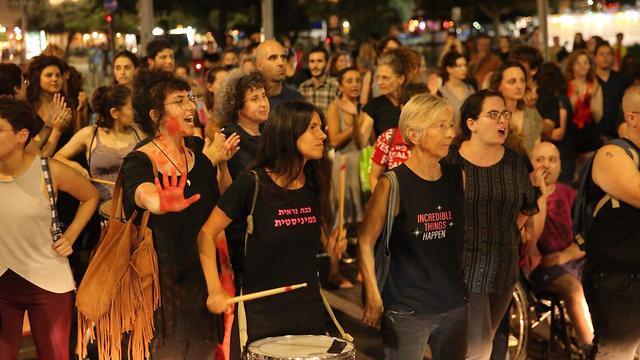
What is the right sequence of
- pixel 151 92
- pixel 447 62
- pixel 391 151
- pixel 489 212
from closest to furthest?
1. pixel 151 92
2. pixel 489 212
3. pixel 391 151
4. pixel 447 62

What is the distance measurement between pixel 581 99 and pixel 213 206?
753 cm

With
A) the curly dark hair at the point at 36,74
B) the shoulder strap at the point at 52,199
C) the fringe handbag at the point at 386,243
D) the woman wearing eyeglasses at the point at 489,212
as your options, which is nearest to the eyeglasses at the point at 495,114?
the woman wearing eyeglasses at the point at 489,212

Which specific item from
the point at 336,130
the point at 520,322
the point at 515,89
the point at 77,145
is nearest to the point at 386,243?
the point at 520,322

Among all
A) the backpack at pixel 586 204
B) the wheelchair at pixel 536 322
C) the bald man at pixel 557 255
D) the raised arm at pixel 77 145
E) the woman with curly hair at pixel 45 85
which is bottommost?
the wheelchair at pixel 536 322

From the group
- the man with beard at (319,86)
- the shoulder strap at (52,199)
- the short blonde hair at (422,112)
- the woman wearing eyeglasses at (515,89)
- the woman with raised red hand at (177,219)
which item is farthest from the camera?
the man with beard at (319,86)

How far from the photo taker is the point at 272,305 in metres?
4.99

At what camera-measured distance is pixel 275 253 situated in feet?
16.3

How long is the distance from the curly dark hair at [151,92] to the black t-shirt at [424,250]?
1.23 m

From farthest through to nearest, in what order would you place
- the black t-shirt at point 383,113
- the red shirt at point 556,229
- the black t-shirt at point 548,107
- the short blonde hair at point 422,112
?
the black t-shirt at point 548,107 → the black t-shirt at point 383,113 → the red shirt at point 556,229 → the short blonde hair at point 422,112

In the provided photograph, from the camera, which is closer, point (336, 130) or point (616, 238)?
point (616, 238)

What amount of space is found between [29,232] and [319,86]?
6.47m

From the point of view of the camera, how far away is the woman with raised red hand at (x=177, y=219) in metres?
5.08

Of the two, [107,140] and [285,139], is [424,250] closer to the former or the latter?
[285,139]

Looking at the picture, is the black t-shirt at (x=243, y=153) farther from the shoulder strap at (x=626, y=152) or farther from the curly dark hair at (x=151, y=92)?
the shoulder strap at (x=626, y=152)
